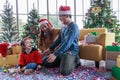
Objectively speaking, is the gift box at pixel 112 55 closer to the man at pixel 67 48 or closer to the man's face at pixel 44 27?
the man at pixel 67 48

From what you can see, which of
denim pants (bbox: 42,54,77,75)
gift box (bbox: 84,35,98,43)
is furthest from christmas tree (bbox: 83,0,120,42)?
denim pants (bbox: 42,54,77,75)

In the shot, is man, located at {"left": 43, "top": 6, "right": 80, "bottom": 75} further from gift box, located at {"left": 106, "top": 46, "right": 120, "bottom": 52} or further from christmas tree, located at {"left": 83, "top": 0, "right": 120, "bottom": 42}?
christmas tree, located at {"left": 83, "top": 0, "right": 120, "bottom": 42}

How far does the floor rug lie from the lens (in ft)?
10.9

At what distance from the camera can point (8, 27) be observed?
7.40 m

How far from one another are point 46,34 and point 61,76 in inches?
45.8

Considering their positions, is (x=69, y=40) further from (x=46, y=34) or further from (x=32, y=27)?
(x=32, y=27)

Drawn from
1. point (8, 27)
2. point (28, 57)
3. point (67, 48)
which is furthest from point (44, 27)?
point (8, 27)

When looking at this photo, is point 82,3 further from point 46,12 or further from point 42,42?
point 42,42

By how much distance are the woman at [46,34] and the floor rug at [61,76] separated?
2.30 feet

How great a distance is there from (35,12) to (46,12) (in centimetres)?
247

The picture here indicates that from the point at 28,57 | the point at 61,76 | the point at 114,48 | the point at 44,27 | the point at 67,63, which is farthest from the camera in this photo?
the point at 44,27

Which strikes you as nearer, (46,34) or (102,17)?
(46,34)

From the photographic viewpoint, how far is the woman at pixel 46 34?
4.23 m

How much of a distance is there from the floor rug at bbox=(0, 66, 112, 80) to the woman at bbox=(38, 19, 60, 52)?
2.30ft
